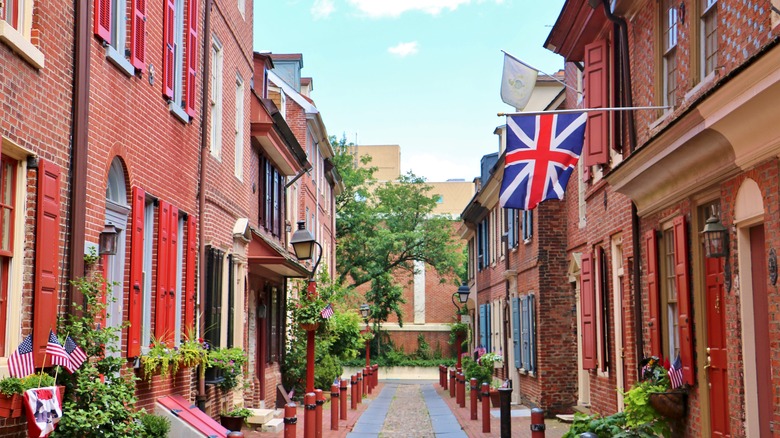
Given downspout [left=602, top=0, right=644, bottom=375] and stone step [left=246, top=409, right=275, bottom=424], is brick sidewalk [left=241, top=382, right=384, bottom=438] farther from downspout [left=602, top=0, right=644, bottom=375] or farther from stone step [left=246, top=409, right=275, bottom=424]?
downspout [left=602, top=0, right=644, bottom=375]

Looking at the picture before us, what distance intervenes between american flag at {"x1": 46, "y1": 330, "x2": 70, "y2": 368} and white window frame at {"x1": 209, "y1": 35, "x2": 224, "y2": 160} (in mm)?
7365

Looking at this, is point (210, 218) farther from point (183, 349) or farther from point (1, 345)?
point (1, 345)

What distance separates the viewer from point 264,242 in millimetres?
18531

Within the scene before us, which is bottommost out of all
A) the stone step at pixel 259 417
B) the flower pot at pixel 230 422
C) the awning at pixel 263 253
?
the stone step at pixel 259 417

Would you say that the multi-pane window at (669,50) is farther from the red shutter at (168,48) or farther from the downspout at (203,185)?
the downspout at (203,185)

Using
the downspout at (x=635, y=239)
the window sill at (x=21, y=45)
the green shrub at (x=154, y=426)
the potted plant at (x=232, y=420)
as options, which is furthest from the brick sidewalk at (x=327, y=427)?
the window sill at (x=21, y=45)

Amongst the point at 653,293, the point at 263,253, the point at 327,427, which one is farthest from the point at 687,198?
the point at 327,427

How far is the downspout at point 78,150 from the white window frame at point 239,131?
8401mm

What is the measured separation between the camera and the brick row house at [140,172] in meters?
7.62

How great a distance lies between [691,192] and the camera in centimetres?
1033

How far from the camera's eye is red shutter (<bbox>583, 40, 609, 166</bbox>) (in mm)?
14312

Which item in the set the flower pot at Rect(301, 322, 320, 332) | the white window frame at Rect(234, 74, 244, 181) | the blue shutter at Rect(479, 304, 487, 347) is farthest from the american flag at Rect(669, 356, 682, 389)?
the blue shutter at Rect(479, 304, 487, 347)

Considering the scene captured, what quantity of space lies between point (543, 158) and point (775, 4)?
4323mm

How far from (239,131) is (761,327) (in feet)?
35.9
